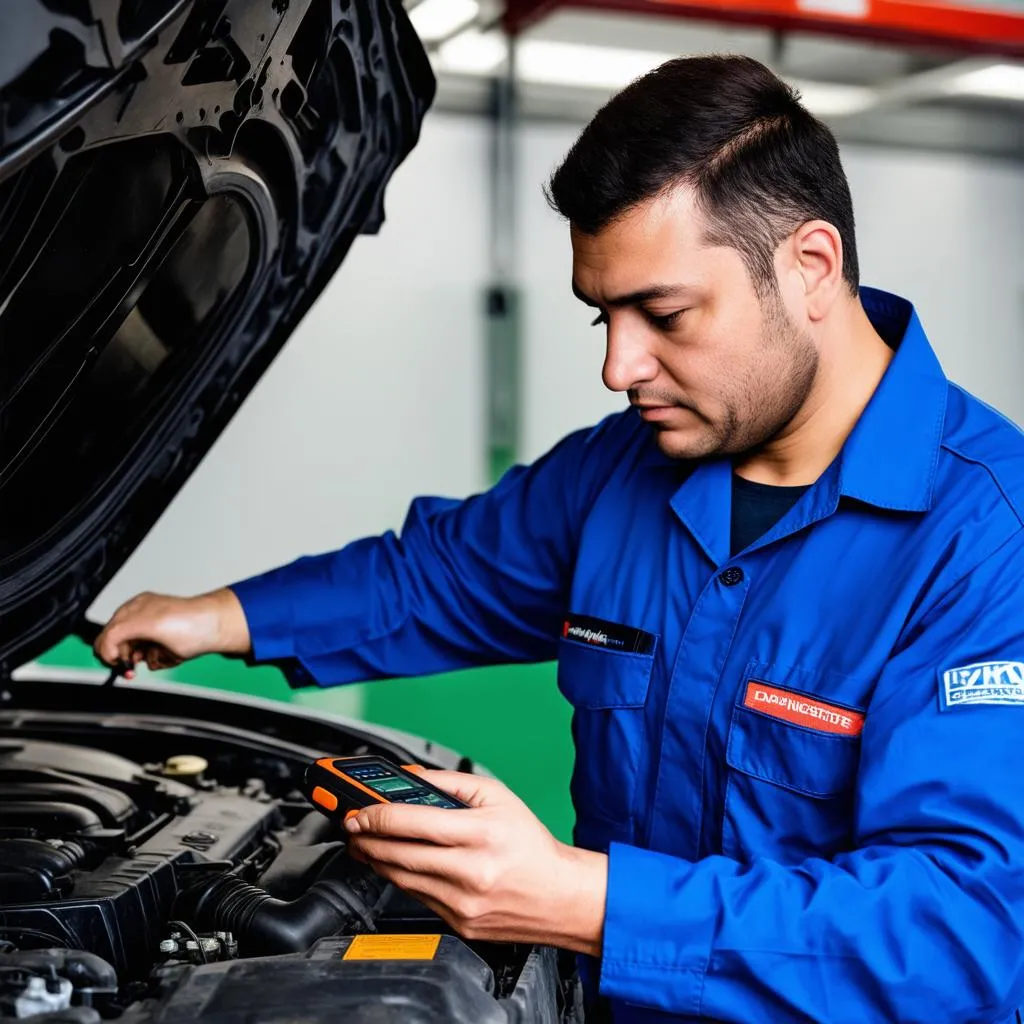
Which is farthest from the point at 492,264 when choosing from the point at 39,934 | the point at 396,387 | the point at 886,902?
the point at 886,902

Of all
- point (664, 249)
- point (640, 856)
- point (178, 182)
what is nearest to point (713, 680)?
point (640, 856)

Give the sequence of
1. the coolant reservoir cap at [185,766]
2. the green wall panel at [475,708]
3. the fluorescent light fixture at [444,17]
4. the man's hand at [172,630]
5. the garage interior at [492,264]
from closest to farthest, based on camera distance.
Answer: the man's hand at [172,630], the coolant reservoir cap at [185,766], the green wall panel at [475,708], the fluorescent light fixture at [444,17], the garage interior at [492,264]

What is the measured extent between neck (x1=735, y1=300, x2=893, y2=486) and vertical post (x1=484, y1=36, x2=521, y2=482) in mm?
4851

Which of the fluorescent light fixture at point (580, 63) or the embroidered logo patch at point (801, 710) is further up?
the fluorescent light fixture at point (580, 63)

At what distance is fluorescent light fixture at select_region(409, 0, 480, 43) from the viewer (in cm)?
543

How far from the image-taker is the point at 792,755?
49.4 inches

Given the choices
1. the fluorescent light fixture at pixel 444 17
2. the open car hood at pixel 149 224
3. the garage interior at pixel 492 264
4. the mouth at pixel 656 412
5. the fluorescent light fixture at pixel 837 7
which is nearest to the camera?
the open car hood at pixel 149 224

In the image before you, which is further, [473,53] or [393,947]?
[473,53]

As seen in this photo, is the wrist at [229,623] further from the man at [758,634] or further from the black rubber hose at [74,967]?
the black rubber hose at [74,967]

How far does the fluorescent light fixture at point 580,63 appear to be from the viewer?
5844mm

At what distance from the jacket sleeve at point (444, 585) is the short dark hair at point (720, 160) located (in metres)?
0.40

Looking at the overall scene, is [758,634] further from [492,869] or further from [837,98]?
[837,98]

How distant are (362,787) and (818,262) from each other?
664 millimetres

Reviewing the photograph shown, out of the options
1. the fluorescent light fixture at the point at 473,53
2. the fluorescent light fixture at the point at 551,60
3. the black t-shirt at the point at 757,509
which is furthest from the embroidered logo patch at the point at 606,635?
the fluorescent light fixture at the point at 473,53
